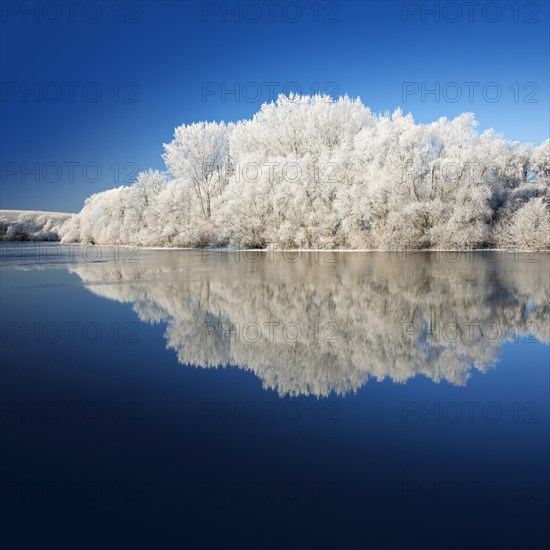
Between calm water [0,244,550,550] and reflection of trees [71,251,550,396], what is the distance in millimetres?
63

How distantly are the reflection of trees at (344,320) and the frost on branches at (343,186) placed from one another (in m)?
18.4

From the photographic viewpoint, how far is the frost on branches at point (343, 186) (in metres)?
34.4

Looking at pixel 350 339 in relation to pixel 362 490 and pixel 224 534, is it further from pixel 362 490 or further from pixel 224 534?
pixel 224 534

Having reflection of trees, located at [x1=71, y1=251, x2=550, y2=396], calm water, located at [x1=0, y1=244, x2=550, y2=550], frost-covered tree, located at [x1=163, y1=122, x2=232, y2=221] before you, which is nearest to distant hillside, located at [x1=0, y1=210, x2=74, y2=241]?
frost-covered tree, located at [x1=163, y1=122, x2=232, y2=221]

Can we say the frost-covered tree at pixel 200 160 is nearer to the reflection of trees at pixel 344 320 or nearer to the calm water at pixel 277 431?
the reflection of trees at pixel 344 320

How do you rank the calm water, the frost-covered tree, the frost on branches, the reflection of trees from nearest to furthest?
the calm water, the reflection of trees, the frost on branches, the frost-covered tree

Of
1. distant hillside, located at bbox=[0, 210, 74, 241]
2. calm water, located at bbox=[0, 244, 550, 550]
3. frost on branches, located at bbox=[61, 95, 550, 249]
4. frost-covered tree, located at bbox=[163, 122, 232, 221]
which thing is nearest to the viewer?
calm water, located at bbox=[0, 244, 550, 550]

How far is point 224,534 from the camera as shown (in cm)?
285

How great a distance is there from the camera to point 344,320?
30.4 feet

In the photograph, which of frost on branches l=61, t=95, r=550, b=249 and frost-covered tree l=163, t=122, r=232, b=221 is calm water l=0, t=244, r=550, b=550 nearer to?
frost on branches l=61, t=95, r=550, b=249

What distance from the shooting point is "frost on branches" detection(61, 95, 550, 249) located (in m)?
34.4

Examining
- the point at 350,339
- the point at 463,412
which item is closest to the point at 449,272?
the point at 350,339

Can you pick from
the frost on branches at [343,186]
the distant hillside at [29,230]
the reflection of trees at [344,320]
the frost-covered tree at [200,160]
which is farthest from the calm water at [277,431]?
the distant hillside at [29,230]

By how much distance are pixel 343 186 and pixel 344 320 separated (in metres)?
29.7
